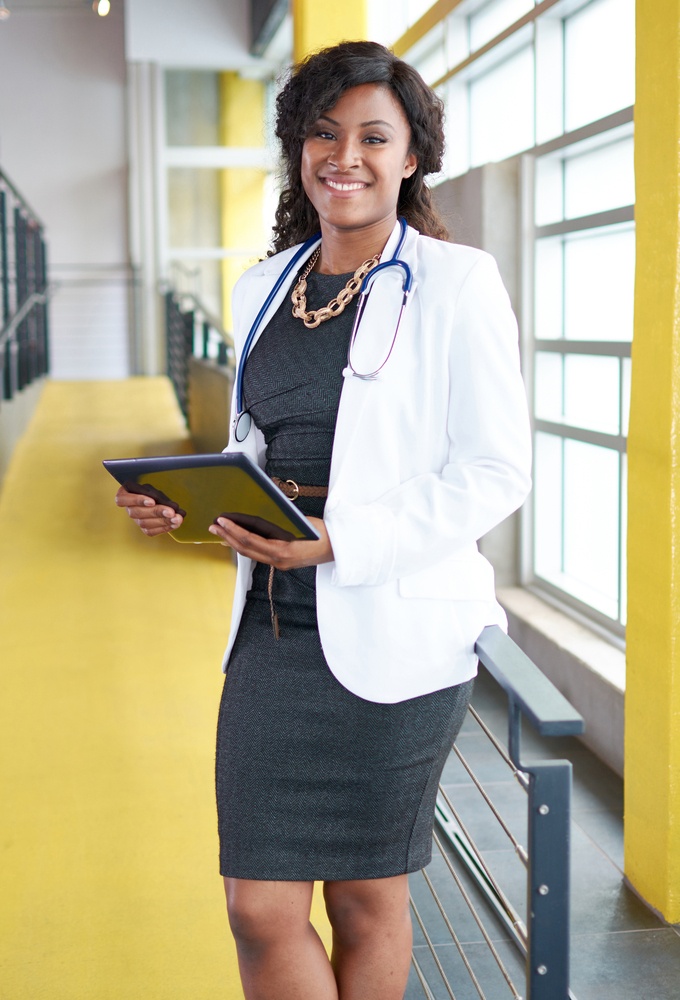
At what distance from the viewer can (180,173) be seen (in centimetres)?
1402

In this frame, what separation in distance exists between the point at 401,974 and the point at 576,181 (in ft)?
12.7

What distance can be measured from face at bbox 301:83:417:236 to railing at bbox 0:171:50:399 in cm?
613

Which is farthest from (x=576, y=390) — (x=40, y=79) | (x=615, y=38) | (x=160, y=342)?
(x=40, y=79)

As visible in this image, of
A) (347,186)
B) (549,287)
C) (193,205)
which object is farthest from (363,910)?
(193,205)

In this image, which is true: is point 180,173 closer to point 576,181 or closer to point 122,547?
point 122,547

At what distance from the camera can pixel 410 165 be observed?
1765 mm

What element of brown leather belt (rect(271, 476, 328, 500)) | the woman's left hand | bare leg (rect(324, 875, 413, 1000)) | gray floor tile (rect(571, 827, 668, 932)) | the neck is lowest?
gray floor tile (rect(571, 827, 668, 932))

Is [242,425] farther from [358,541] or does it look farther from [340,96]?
[340,96]

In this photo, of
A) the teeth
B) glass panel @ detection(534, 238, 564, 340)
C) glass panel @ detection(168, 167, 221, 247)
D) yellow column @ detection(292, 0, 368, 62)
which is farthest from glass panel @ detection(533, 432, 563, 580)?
glass panel @ detection(168, 167, 221, 247)

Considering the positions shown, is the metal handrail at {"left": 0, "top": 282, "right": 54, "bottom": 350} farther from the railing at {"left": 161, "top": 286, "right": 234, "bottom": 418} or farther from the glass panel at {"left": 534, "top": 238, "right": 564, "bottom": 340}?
the glass panel at {"left": 534, "top": 238, "right": 564, "bottom": 340}

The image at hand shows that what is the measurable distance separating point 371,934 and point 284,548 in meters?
0.64

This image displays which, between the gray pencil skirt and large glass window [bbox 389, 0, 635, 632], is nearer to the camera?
the gray pencil skirt

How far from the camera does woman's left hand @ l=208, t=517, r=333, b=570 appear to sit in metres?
1.51

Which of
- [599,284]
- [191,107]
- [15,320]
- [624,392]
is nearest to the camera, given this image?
[624,392]
